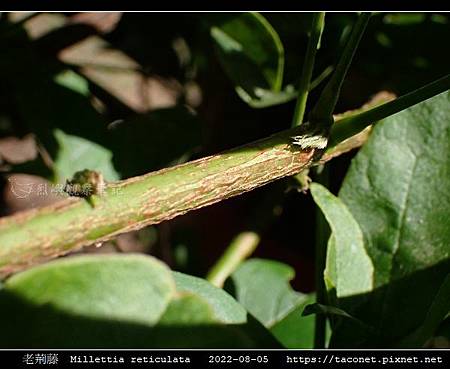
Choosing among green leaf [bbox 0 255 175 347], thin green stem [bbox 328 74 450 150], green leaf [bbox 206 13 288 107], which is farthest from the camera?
green leaf [bbox 206 13 288 107]

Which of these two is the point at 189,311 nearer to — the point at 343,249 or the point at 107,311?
the point at 107,311

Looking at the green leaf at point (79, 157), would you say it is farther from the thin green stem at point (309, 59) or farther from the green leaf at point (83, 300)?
the green leaf at point (83, 300)

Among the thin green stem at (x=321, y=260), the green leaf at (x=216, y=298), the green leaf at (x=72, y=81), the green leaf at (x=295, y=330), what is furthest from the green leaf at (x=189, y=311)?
the green leaf at (x=72, y=81)

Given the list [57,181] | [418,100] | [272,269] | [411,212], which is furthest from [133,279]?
[272,269]

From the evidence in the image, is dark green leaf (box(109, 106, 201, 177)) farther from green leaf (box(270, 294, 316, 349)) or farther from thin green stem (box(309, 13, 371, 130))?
thin green stem (box(309, 13, 371, 130))

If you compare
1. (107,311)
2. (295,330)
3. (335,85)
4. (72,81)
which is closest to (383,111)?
(335,85)

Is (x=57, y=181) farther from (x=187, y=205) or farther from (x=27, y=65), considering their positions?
(x=187, y=205)

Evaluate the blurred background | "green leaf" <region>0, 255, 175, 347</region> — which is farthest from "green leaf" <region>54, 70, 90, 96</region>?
"green leaf" <region>0, 255, 175, 347</region>
